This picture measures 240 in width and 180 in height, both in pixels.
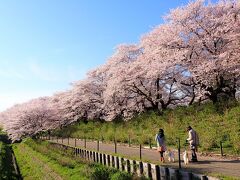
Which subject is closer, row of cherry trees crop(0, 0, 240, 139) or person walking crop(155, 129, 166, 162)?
person walking crop(155, 129, 166, 162)

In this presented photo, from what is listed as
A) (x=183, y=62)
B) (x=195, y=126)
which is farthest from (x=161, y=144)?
(x=183, y=62)

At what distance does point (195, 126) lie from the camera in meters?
24.7

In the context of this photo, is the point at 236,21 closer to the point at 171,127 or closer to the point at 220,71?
the point at 220,71

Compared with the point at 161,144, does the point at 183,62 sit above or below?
above

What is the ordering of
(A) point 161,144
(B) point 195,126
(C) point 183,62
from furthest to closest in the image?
(C) point 183,62 < (B) point 195,126 < (A) point 161,144

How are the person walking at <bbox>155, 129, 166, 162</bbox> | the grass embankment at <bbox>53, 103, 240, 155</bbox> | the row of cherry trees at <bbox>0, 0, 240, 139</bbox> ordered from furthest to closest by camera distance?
the row of cherry trees at <bbox>0, 0, 240, 139</bbox> → the grass embankment at <bbox>53, 103, 240, 155</bbox> → the person walking at <bbox>155, 129, 166, 162</bbox>

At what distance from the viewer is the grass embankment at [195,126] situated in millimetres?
20413

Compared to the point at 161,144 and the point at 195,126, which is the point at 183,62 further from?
the point at 161,144

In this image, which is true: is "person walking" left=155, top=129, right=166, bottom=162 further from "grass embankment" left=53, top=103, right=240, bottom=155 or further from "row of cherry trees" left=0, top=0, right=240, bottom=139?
"row of cherry trees" left=0, top=0, right=240, bottom=139

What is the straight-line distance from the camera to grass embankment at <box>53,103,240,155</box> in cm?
2041

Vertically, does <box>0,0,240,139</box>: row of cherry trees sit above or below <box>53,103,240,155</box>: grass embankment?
above

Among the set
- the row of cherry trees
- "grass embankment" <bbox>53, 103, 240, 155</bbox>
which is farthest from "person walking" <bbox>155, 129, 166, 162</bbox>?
the row of cherry trees

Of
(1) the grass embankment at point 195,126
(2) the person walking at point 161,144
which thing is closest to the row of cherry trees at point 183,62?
(1) the grass embankment at point 195,126

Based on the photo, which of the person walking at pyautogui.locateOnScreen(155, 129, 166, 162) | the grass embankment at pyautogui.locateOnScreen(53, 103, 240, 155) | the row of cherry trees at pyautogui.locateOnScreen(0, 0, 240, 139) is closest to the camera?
the person walking at pyautogui.locateOnScreen(155, 129, 166, 162)
